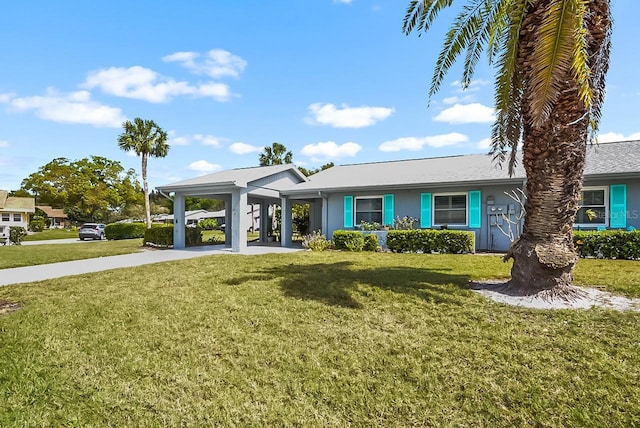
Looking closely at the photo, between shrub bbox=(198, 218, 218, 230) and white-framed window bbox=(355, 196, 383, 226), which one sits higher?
white-framed window bbox=(355, 196, 383, 226)

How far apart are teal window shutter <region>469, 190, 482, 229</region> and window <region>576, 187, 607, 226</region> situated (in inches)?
139

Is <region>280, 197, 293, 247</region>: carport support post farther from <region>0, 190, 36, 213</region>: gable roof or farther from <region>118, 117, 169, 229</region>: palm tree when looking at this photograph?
<region>0, 190, 36, 213</region>: gable roof

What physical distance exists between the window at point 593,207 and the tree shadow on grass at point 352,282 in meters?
8.30

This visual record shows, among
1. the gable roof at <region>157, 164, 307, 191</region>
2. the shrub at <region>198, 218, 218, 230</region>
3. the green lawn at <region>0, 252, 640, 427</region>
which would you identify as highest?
the gable roof at <region>157, 164, 307, 191</region>

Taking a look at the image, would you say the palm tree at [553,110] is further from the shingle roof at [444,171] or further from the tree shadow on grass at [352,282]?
the shingle roof at [444,171]

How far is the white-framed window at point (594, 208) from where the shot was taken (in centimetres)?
1310

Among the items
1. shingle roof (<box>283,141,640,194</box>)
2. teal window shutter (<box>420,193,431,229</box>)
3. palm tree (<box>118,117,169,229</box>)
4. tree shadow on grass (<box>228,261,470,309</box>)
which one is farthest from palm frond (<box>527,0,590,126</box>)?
palm tree (<box>118,117,169,229</box>)

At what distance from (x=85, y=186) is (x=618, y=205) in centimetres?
5891

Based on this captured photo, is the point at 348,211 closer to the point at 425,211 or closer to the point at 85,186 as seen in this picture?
the point at 425,211

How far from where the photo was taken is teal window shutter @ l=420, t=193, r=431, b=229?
15.6 m

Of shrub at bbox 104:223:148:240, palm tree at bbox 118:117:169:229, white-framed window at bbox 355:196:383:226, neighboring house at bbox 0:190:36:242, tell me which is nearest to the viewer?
white-framed window at bbox 355:196:383:226

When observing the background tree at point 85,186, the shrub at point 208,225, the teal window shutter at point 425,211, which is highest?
the background tree at point 85,186

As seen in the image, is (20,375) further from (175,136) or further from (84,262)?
(175,136)

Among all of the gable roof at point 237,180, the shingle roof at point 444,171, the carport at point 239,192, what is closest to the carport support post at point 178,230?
the carport at point 239,192
